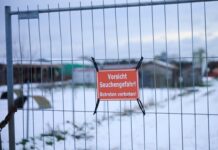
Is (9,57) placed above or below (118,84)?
above

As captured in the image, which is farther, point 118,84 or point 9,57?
point 9,57

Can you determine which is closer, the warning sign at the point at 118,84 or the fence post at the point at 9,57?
the warning sign at the point at 118,84

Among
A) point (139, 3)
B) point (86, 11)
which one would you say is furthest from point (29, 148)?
point (139, 3)

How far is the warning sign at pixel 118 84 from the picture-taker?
14.8 feet

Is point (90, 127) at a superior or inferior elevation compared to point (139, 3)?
inferior

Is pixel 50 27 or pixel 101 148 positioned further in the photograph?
pixel 101 148

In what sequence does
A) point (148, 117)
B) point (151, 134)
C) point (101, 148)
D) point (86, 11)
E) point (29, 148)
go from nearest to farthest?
1. point (86, 11)
2. point (29, 148)
3. point (101, 148)
4. point (151, 134)
5. point (148, 117)

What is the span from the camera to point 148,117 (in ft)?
41.1

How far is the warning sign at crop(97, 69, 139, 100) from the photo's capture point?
178 inches

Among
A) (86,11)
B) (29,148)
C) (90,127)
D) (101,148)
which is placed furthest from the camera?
(90,127)

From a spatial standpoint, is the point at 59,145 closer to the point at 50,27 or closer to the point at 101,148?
the point at 101,148

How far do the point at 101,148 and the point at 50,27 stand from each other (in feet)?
10.9

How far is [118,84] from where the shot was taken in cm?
457

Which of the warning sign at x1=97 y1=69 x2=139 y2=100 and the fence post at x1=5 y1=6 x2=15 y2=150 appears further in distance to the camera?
the fence post at x1=5 y1=6 x2=15 y2=150
